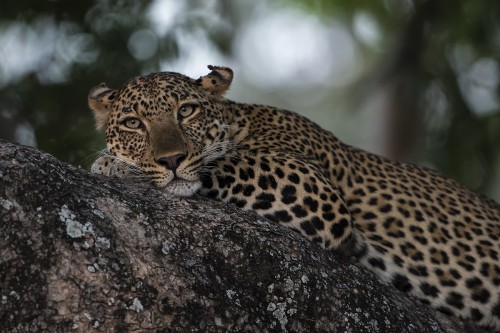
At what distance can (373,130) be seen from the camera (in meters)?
19.8

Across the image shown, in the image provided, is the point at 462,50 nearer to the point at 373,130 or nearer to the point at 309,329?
the point at 373,130

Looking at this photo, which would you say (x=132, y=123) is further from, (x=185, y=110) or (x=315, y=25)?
(x=315, y=25)

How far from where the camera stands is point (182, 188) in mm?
6910

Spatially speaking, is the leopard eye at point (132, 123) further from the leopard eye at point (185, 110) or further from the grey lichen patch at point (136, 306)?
the grey lichen patch at point (136, 306)

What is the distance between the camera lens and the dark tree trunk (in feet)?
17.5

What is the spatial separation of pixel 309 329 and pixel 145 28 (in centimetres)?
750

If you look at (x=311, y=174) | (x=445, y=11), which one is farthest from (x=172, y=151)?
(x=445, y=11)

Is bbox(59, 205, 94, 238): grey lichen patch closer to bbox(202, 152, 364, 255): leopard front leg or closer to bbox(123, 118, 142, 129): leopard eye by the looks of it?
bbox(202, 152, 364, 255): leopard front leg

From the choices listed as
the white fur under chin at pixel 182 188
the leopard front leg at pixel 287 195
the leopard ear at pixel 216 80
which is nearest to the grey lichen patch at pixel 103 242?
the white fur under chin at pixel 182 188

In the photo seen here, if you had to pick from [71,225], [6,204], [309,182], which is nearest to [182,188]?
[309,182]

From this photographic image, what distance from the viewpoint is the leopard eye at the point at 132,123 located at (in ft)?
25.6

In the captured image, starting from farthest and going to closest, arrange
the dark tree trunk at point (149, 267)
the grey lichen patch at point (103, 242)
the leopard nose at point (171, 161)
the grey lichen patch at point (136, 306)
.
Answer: the leopard nose at point (171, 161)
the grey lichen patch at point (103, 242)
the grey lichen patch at point (136, 306)
the dark tree trunk at point (149, 267)

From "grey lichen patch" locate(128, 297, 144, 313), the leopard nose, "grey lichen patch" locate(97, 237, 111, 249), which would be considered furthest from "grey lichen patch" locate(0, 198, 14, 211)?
the leopard nose

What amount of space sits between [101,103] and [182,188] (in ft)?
5.87
